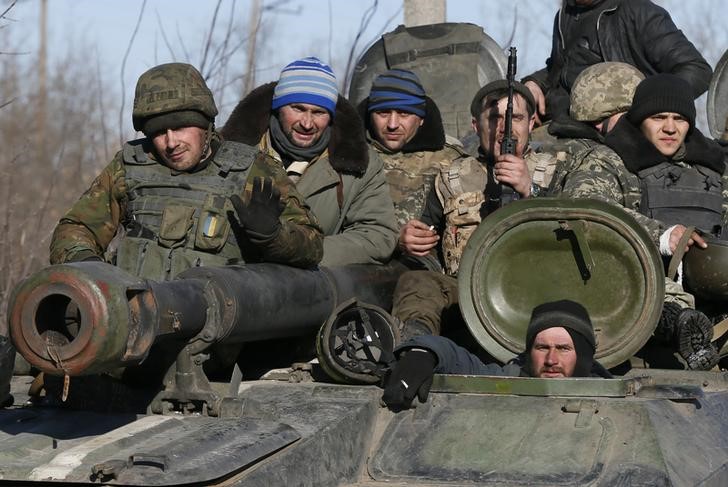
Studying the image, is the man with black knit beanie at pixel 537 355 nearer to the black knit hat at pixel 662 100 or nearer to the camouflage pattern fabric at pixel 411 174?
the black knit hat at pixel 662 100

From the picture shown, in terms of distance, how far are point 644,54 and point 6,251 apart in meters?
4.60

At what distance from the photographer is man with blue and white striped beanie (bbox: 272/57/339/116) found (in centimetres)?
697

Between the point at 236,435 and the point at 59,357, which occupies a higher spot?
the point at 59,357

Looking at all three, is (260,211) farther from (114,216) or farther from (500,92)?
(500,92)

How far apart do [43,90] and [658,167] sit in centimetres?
1376

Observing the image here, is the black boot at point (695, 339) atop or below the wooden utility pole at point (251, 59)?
below

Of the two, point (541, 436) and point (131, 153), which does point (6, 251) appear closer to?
point (131, 153)

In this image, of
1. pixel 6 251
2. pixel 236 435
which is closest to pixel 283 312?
pixel 236 435

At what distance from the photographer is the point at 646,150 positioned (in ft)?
22.7

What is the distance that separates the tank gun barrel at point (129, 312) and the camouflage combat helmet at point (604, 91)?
275 centimetres

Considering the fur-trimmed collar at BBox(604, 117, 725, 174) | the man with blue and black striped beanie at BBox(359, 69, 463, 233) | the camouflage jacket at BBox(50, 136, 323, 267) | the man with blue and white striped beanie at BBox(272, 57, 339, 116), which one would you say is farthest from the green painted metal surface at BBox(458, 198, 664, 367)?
the man with blue and black striped beanie at BBox(359, 69, 463, 233)

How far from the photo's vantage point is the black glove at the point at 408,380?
5273 mm

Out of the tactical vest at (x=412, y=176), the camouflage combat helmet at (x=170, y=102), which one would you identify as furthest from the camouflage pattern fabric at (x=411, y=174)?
the camouflage combat helmet at (x=170, y=102)

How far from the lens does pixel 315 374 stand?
5785mm
